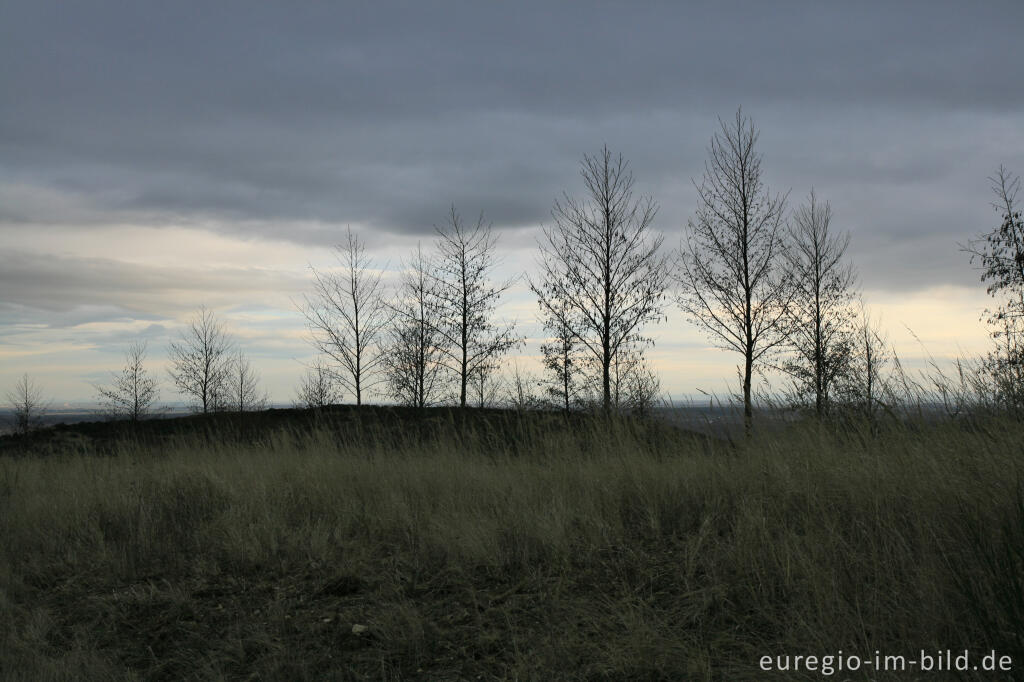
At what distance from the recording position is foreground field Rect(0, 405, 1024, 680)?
3363 mm

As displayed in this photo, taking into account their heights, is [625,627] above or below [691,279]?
below

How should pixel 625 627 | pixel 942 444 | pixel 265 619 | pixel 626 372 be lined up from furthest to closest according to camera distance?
1. pixel 626 372
2. pixel 942 444
3. pixel 265 619
4. pixel 625 627

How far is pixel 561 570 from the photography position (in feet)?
14.6

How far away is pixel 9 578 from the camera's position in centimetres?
545

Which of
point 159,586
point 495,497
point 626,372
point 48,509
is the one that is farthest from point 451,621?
point 626,372

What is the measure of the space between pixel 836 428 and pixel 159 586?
19.4 feet

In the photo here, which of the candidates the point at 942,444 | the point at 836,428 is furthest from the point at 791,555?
the point at 836,428

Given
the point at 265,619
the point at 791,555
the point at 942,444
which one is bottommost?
the point at 265,619

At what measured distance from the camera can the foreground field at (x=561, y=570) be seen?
3363mm

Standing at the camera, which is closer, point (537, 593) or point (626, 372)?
point (537, 593)

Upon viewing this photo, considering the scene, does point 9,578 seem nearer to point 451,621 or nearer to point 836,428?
point 451,621

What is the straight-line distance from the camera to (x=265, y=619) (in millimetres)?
4379

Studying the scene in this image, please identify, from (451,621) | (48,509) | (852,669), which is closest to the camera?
(852,669)

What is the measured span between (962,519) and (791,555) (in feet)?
3.39
